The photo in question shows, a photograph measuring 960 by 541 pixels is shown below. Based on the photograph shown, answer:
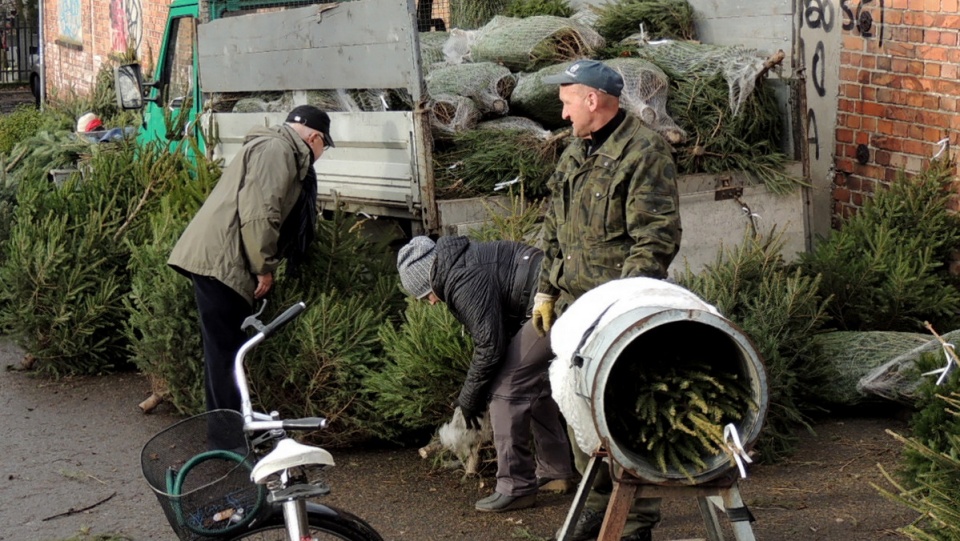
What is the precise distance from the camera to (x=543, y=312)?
4.55 m

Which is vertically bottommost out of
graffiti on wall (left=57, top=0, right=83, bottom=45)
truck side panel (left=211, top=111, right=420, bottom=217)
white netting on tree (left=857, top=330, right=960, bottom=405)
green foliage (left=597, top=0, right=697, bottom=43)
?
white netting on tree (left=857, top=330, right=960, bottom=405)

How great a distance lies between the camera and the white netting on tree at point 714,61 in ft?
22.3

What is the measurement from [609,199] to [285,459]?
5.34 feet

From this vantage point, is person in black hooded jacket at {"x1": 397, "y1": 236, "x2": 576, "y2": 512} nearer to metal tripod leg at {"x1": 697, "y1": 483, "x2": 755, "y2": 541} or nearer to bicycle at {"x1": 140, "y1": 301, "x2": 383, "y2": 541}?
metal tripod leg at {"x1": 697, "y1": 483, "x2": 755, "y2": 541}

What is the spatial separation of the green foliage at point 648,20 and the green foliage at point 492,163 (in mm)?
1761

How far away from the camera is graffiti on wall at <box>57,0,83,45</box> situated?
20375mm

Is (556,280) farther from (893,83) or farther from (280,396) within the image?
(893,83)

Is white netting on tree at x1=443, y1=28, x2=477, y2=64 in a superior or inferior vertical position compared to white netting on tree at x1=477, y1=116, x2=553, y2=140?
superior

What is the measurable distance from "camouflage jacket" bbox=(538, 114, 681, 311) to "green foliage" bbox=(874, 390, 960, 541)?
1.01 meters

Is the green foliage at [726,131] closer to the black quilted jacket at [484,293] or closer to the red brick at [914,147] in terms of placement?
the red brick at [914,147]

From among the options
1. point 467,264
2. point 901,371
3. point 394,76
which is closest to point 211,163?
point 394,76

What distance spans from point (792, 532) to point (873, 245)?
7.64ft

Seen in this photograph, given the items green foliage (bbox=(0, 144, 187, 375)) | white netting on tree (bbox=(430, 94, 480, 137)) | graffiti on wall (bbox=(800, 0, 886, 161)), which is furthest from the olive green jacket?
graffiti on wall (bbox=(800, 0, 886, 161))

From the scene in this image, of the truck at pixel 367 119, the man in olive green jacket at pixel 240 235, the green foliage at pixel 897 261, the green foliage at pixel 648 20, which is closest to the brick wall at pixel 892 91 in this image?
the green foliage at pixel 897 261
